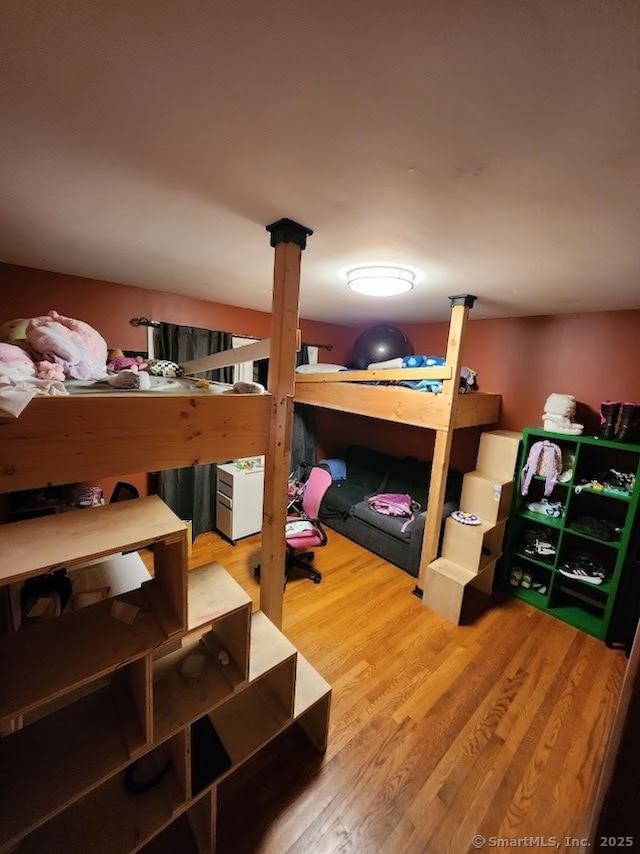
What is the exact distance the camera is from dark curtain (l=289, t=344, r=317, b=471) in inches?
164

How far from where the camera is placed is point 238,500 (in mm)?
3311

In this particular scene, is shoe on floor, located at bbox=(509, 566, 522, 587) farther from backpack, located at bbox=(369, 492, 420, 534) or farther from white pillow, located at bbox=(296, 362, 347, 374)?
white pillow, located at bbox=(296, 362, 347, 374)

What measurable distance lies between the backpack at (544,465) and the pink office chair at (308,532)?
1674mm

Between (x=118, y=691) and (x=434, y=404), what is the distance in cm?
229

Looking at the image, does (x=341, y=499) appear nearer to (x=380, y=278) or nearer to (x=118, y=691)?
(x=380, y=278)

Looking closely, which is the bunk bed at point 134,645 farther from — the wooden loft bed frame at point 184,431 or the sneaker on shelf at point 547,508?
the sneaker on shelf at point 547,508

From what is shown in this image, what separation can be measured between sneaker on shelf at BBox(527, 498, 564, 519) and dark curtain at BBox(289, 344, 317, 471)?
243 cm

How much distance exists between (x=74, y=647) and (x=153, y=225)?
163 cm

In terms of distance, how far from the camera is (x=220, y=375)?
3.33 m

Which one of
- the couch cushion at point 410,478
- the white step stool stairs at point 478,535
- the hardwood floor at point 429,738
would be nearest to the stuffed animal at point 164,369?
the hardwood floor at point 429,738

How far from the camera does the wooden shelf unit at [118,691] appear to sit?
2.93 ft

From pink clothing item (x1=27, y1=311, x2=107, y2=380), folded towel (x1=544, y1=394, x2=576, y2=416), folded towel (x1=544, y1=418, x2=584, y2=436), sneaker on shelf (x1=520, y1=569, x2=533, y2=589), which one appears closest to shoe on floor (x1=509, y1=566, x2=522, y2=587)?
sneaker on shelf (x1=520, y1=569, x2=533, y2=589)

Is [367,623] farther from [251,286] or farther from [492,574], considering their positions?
[251,286]

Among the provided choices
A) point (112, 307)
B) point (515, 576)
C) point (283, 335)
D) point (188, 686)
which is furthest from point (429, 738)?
point (112, 307)
